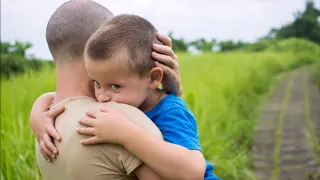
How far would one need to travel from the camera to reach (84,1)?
1814 mm

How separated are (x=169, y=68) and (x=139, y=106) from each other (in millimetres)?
167

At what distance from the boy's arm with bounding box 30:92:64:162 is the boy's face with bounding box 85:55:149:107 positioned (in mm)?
161

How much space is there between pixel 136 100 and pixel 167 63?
17cm

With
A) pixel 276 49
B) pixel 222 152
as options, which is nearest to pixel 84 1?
pixel 222 152

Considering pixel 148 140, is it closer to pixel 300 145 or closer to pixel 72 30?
pixel 72 30

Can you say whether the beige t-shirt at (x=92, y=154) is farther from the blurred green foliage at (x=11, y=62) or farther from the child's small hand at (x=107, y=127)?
the blurred green foliage at (x=11, y=62)

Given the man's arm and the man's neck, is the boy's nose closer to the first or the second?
the man's neck

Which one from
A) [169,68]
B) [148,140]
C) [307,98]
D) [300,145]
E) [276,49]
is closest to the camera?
[148,140]

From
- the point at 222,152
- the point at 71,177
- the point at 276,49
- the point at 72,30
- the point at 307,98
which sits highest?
the point at 72,30

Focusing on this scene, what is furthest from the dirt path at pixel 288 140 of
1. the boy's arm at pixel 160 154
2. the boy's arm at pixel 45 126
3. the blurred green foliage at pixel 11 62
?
the blurred green foliage at pixel 11 62

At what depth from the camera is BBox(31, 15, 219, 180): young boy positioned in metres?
1.44

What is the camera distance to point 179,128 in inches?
60.8

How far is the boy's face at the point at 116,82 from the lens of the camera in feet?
4.99

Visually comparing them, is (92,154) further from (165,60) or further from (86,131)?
(165,60)
